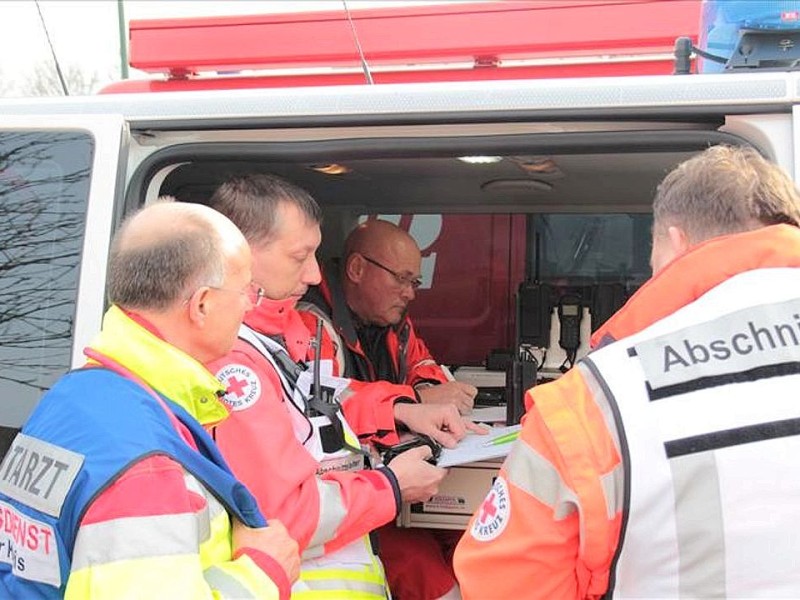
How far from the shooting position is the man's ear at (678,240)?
1.41 metres

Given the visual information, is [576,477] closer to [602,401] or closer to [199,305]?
[602,401]

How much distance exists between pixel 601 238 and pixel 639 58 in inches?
39.6

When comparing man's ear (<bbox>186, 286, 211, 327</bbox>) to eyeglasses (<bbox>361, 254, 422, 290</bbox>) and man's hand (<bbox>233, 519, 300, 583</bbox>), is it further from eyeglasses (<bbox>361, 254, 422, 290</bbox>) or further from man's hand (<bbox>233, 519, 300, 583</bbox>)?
eyeglasses (<bbox>361, 254, 422, 290</bbox>)

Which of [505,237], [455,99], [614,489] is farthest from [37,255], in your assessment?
[505,237]

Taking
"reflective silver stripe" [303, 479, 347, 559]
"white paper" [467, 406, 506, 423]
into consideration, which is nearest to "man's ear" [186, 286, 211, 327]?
"reflective silver stripe" [303, 479, 347, 559]

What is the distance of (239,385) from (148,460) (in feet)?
1.80

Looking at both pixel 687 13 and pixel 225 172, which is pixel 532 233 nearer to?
pixel 687 13

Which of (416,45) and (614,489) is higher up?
(416,45)

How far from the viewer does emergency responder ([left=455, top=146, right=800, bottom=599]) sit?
121cm

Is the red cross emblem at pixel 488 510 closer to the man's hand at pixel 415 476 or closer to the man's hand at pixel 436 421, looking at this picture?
the man's hand at pixel 415 476

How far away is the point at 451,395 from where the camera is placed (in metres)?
2.88

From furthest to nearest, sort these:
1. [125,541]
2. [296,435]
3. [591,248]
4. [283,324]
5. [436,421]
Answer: [591,248], [436,421], [283,324], [296,435], [125,541]

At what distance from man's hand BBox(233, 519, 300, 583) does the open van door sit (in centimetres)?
65

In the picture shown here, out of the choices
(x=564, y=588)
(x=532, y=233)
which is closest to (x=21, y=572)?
(x=564, y=588)
